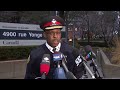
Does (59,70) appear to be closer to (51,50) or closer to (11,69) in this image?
(51,50)

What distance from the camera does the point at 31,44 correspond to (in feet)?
42.4

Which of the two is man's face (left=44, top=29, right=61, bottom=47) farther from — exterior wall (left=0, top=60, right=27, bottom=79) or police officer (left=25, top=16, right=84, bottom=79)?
exterior wall (left=0, top=60, right=27, bottom=79)

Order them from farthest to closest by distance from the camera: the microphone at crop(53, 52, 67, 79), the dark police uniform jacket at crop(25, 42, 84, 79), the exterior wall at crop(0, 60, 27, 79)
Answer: the exterior wall at crop(0, 60, 27, 79)
the dark police uniform jacket at crop(25, 42, 84, 79)
the microphone at crop(53, 52, 67, 79)

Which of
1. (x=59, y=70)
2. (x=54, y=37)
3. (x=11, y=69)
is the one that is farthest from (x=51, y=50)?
(x=11, y=69)

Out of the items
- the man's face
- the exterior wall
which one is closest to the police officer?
the man's face

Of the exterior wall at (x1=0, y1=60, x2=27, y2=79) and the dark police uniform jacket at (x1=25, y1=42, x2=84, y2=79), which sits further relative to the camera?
the exterior wall at (x1=0, y1=60, x2=27, y2=79)

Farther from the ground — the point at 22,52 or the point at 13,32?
the point at 13,32

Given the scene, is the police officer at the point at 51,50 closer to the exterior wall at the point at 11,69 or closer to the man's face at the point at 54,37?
the man's face at the point at 54,37

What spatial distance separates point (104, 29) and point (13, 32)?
25.1m

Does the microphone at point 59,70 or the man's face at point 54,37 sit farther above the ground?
the man's face at point 54,37

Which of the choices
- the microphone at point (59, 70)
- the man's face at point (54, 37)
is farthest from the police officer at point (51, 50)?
the microphone at point (59, 70)
